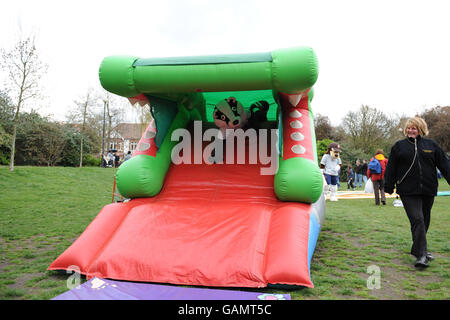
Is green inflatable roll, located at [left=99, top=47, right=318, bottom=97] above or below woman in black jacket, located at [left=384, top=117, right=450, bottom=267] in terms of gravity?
above

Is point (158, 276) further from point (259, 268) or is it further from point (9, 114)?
point (9, 114)

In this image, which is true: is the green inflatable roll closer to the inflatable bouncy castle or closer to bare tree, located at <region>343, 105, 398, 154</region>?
the inflatable bouncy castle

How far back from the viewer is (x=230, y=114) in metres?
4.38

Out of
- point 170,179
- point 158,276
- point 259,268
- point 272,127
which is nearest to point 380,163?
point 272,127

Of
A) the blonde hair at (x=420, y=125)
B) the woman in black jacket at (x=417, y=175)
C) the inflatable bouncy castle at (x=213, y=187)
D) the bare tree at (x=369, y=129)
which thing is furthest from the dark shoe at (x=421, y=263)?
the bare tree at (x=369, y=129)

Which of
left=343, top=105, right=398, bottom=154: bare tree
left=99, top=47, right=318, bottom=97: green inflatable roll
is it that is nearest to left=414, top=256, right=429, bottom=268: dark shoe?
left=99, top=47, right=318, bottom=97: green inflatable roll

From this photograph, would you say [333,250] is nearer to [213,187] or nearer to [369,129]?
[213,187]

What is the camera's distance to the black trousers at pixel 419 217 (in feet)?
10.6

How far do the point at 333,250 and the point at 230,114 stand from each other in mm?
2092

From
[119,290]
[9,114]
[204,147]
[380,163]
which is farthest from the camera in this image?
[9,114]

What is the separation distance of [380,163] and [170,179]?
5.53m

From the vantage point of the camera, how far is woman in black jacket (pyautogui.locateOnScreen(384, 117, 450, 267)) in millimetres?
3270

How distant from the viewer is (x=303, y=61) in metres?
3.07
